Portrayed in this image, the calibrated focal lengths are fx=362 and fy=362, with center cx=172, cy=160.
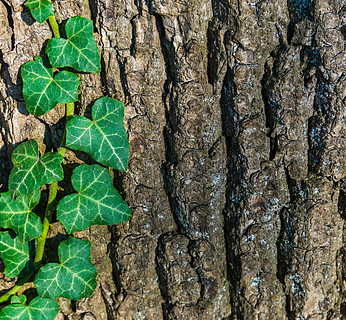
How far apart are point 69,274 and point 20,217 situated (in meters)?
0.22

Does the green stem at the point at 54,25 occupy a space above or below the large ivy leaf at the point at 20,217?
above

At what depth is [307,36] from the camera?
3.41 feet

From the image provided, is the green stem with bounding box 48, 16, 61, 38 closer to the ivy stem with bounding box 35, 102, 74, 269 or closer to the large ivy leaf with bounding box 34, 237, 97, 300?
the ivy stem with bounding box 35, 102, 74, 269

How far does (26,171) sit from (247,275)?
0.73 m

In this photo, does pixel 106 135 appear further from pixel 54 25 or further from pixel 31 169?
pixel 54 25

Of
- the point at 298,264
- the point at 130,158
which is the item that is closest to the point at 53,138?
the point at 130,158

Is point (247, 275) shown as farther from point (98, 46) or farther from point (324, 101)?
point (98, 46)

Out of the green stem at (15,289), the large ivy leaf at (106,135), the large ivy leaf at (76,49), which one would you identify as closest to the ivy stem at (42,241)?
the green stem at (15,289)

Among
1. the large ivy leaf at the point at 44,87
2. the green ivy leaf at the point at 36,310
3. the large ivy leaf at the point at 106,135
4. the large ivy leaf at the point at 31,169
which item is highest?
the large ivy leaf at the point at 44,87

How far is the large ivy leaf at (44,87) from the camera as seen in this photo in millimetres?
1019

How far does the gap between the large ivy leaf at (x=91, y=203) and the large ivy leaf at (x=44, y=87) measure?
0.20m

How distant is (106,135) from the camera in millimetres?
1027

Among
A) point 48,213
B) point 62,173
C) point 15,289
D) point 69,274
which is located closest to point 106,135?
point 62,173

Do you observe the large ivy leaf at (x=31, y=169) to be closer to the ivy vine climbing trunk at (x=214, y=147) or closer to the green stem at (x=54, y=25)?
the ivy vine climbing trunk at (x=214, y=147)
